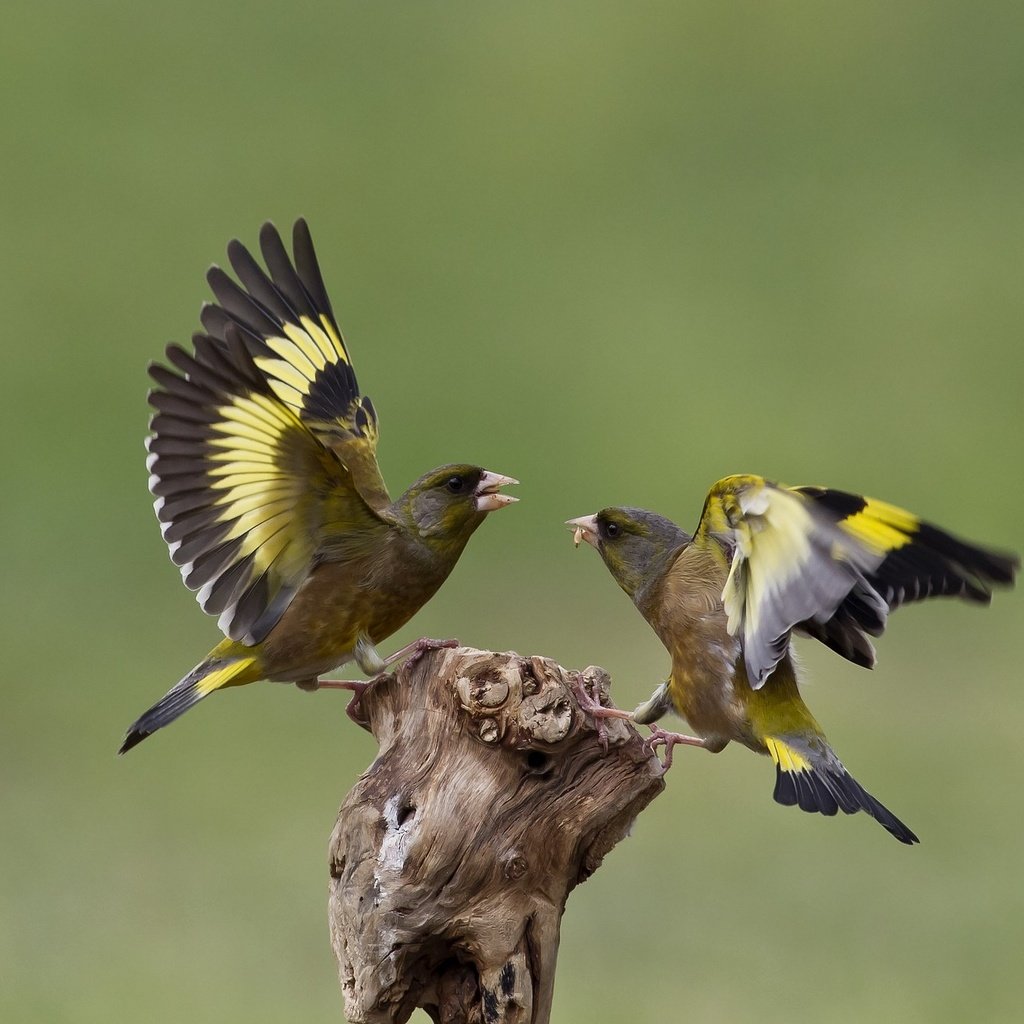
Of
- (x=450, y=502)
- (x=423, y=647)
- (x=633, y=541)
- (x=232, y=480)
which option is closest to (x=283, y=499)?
(x=232, y=480)

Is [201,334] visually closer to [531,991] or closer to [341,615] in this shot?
[341,615]

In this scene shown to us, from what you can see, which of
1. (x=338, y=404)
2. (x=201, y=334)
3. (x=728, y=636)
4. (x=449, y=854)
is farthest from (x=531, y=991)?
(x=338, y=404)

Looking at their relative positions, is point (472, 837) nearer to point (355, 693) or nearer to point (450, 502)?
point (355, 693)

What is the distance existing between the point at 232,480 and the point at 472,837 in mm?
1354

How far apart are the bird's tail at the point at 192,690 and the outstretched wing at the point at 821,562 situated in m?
1.59

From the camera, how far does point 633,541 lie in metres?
5.41

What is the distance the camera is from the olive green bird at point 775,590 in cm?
434

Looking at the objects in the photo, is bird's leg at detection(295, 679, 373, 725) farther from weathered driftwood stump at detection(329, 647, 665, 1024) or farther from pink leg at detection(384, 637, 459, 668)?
weathered driftwood stump at detection(329, 647, 665, 1024)

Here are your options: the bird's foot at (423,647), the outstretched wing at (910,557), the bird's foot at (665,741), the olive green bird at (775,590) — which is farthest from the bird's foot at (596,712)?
the outstretched wing at (910,557)

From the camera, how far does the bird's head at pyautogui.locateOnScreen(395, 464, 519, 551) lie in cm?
529

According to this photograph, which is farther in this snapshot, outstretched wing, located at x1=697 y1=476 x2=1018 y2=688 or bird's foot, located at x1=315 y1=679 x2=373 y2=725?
bird's foot, located at x1=315 y1=679 x2=373 y2=725

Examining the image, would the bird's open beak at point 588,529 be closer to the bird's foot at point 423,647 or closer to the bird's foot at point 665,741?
the bird's foot at point 665,741

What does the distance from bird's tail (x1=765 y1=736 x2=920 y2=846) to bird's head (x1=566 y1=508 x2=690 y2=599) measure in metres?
0.68

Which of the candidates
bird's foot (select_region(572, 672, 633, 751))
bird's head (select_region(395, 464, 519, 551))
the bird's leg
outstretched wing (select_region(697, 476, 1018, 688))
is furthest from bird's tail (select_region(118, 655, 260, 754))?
outstretched wing (select_region(697, 476, 1018, 688))
